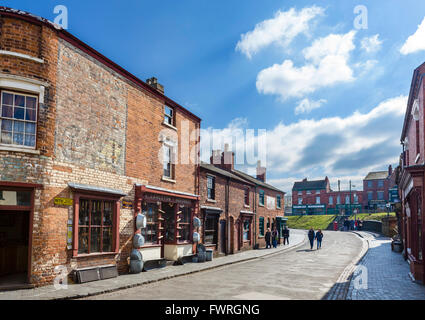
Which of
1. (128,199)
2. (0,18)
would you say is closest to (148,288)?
→ (128,199)

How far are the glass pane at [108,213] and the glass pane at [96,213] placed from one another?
0.88 feet

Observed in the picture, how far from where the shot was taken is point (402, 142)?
2336 cm

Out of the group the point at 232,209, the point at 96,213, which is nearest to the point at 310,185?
the point at 232,209

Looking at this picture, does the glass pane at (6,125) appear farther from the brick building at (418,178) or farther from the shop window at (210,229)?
the brick building at (418,178)

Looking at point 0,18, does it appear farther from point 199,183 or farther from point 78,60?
point 199,183

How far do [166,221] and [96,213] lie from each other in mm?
5326

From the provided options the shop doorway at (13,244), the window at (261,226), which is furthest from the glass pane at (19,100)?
the window at (261,226)

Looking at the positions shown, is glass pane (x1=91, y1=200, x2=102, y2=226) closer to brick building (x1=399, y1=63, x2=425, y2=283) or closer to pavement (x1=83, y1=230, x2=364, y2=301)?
pavement (x1=83, y1=230, x2=364, y2=301)

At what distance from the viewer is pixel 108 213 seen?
538 inches

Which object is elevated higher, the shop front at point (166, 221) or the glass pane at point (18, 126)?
the glass pane at point (18, 126)

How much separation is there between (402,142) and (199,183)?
14080mm

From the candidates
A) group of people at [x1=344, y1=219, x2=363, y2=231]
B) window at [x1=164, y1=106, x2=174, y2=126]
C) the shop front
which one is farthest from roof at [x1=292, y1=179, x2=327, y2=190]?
window at [x1=164, y1=106, x2=174, y2=126]

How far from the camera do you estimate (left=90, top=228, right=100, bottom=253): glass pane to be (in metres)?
12.8

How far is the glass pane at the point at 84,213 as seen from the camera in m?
12.4
